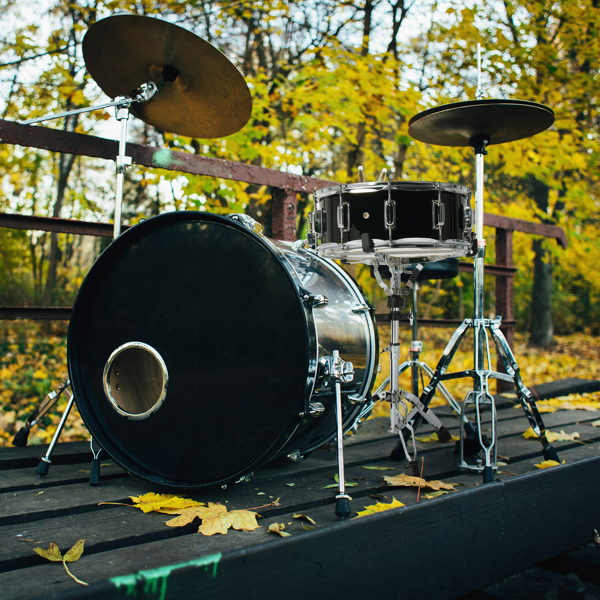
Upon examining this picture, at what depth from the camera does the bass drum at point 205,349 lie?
73.7 inches

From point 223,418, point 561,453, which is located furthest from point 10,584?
point 561,453

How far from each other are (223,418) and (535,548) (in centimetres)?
107

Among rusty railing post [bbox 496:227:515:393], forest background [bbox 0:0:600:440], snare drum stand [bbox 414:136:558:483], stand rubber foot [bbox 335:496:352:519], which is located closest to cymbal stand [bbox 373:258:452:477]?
snare drum stand [bbox 414:136:558:483]

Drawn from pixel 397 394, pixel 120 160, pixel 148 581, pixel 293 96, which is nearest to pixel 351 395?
pixel 397 394

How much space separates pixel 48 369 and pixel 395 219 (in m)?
6.06

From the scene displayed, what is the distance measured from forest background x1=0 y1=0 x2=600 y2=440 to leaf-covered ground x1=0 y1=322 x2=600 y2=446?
4 cm

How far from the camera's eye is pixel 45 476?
2207mm

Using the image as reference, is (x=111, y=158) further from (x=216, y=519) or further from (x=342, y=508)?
(x=342, y=508)

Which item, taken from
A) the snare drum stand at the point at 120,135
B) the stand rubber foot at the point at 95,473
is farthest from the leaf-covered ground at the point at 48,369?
the stand rubber foot at the point at 95,473

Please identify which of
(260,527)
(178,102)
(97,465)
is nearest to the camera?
(260,527)

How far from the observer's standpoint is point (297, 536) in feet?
3.90

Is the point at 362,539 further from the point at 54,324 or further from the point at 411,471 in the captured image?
the point at 54,324

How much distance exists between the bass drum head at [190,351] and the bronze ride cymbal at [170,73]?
2.44 feet

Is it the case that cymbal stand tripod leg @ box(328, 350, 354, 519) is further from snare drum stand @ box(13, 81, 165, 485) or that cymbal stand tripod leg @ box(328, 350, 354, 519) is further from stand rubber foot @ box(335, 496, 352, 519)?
snare drum stand @ box(13, 81, 165, 485)
